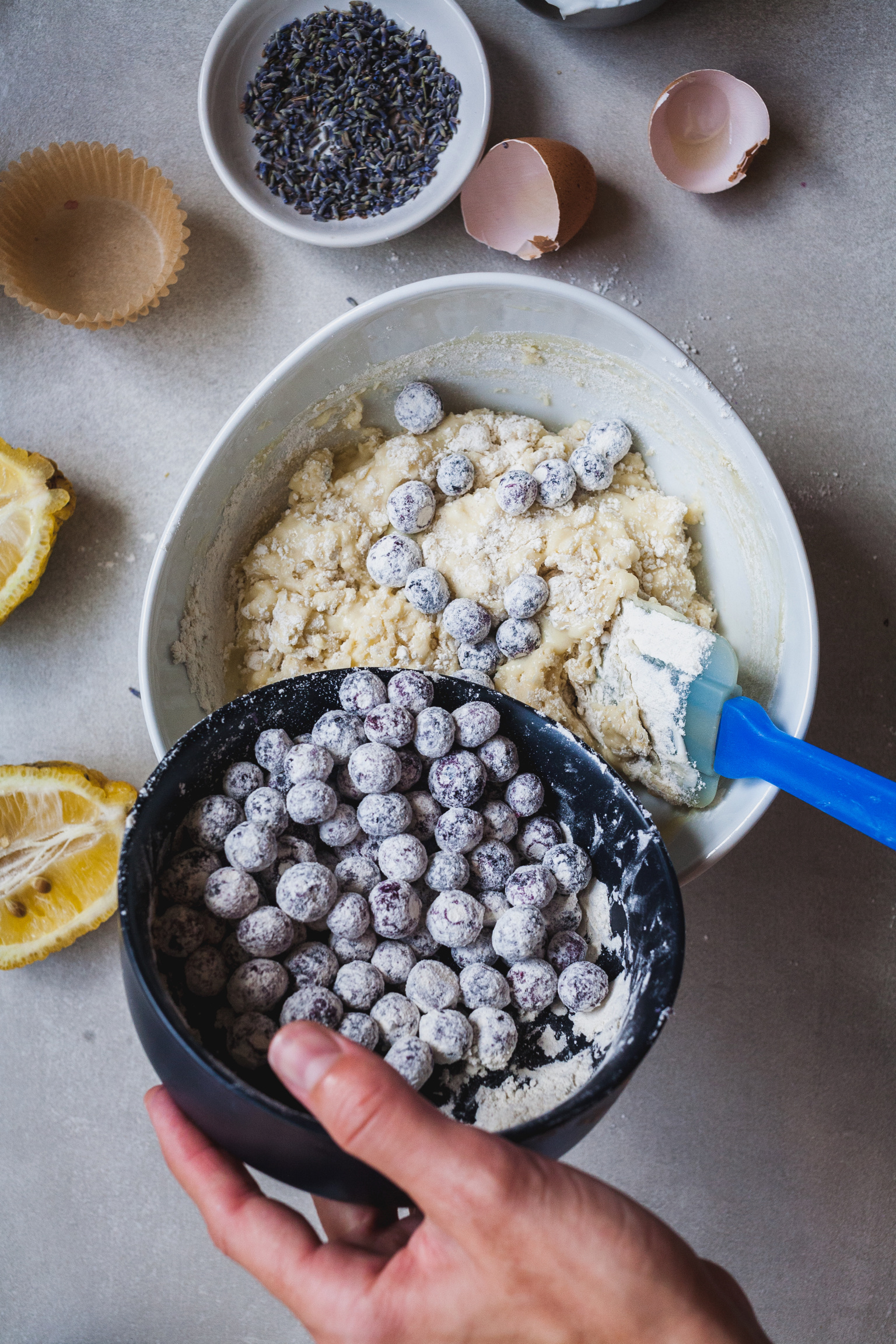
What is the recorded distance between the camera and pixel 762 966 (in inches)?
57.1

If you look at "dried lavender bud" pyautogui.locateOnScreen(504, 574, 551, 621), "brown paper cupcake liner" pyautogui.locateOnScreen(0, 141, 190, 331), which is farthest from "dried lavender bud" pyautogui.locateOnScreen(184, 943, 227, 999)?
"brown paper cupcake liner" pyautogui.locateOnScreen(0, 141, 190, 331)

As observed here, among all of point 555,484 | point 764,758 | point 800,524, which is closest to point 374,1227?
point 764,758

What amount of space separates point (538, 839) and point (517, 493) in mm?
448

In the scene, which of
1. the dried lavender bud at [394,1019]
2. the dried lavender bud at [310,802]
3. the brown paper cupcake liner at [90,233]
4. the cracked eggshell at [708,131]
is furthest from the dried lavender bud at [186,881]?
the cracked eggshell at [708,131]

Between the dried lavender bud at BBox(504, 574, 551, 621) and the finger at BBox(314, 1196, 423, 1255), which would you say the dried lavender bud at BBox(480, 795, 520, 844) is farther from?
the finger at BBox(314, 1196, 423, 1255)

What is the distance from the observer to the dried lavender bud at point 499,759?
1.05 m

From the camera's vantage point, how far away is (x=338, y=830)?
1.00 meters

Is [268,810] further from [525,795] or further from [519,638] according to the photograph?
[519,638]

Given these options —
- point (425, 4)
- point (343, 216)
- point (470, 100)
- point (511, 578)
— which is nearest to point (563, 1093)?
point (511, 578)

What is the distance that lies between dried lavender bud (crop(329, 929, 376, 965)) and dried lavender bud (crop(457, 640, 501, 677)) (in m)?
0.39

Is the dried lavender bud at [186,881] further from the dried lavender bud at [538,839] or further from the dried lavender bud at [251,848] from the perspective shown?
the dried lavender bud at [538,839]

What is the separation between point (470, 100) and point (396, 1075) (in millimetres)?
1373

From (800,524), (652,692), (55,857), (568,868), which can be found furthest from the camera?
(800,524)

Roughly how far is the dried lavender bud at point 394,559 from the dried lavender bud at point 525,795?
329 mm
